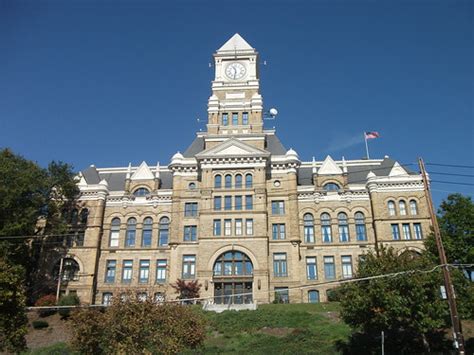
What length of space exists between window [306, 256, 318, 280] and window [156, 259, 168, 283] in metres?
14.7

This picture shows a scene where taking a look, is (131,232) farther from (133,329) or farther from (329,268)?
(133,329)

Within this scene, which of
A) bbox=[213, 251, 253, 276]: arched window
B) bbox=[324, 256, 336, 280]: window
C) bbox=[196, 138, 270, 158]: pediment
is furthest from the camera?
bbox=[196, 138, 270, 158]: pediment

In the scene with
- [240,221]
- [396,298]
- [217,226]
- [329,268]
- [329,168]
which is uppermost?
[329,168]

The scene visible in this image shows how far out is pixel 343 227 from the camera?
5091cm

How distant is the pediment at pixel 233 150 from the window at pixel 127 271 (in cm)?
1357

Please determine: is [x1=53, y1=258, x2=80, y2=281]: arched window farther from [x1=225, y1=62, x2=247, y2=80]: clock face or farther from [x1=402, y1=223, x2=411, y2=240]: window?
[x1=402, y1=223, x2=411, y2=240]: window

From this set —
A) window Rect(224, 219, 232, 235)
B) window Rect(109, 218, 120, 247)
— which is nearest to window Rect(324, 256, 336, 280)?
window Rect(224, 219, 232, 235)

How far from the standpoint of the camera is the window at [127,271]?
5020 cm

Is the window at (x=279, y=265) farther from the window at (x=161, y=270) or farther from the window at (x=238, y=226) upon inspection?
the window at (x=161, y=270)

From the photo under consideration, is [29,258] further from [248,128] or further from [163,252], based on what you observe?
[248,128]

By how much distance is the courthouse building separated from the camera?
46438 millimetres

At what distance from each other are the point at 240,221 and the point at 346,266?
12.0 meters

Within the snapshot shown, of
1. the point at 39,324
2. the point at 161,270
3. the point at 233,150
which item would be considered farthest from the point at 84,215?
the point at 233,150

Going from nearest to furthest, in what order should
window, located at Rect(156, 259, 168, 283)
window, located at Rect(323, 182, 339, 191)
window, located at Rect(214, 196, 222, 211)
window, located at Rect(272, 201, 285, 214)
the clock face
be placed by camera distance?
window, located at Rect(214, 196, 222, 211) < window, located at Rect(156, 259, 168, 283) < window, located at Rect(272, 201, 285, 214) < window, located at Rect(323, 182, 339, 191) < the clock face
